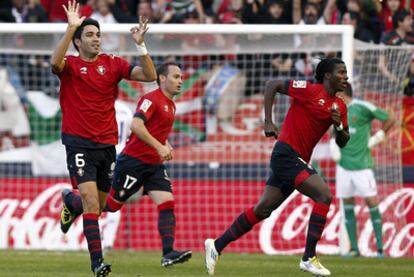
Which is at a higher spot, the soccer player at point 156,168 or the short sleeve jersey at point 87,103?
the short sleeve jersey at point 87,103

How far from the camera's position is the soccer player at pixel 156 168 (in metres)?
13.3

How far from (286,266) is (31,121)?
6883 mm

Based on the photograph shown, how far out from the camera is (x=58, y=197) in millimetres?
18203

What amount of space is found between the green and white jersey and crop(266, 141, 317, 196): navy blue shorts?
467cm

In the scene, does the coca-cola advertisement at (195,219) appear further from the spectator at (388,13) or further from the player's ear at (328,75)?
the player's ear at (328,75)

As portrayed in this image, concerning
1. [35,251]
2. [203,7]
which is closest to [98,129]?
[35,251]

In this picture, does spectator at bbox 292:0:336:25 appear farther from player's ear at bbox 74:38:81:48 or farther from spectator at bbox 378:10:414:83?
player's ear at bbox 74:38:81:48

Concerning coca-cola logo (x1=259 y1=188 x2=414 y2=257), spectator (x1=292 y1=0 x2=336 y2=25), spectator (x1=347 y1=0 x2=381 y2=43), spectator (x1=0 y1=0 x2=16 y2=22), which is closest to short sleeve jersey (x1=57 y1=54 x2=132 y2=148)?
coca-cola logo (x1=259 y1=188 x2=414 y2=257)

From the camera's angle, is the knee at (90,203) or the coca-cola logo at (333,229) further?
the coca-cola logo at (333,229)

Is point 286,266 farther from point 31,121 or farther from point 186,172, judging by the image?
point 31,121

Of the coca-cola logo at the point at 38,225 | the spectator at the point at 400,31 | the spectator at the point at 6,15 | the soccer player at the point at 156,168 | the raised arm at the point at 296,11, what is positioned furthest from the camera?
the spectator at the point at 6,15

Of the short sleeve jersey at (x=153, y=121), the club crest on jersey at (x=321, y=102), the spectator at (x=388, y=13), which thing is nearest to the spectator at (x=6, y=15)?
the spectator at (x=388, y=13)

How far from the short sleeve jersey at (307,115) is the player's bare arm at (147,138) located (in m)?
1.29

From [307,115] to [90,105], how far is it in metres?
2.34
